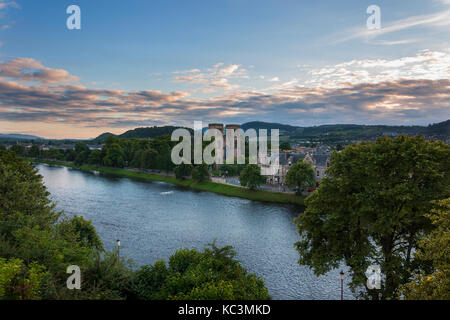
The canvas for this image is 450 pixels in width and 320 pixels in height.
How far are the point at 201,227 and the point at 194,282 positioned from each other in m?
31.6

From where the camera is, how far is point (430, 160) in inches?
728

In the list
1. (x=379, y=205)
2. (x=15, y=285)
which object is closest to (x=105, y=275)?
(x=15, y=285)

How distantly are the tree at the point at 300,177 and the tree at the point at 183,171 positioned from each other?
1484 inches

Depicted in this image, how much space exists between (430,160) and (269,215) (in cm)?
3670

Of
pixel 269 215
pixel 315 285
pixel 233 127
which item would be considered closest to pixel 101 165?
pixel 233 127

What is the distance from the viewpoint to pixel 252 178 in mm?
71562

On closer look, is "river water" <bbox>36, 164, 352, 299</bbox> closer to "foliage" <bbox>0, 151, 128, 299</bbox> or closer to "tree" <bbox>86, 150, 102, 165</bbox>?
"foliage" <bbox>0, 151, 128, 299</bbox>

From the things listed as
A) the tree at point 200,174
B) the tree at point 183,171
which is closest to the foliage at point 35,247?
the tree at point 200,174

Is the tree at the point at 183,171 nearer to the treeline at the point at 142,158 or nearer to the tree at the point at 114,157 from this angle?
the treeline at the point at 142,158

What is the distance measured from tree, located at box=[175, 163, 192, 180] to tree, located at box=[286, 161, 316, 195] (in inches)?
1484

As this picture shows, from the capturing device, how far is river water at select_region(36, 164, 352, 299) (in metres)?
29.0

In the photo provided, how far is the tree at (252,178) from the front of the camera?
235 feet

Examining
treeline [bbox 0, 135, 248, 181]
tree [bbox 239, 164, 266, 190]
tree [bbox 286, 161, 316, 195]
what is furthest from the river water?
treeline [bbox 0, 135, 248, 181]

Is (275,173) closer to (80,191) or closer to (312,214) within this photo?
(80,191)
